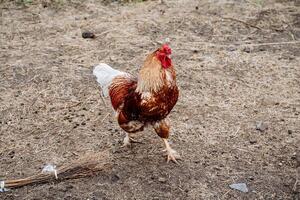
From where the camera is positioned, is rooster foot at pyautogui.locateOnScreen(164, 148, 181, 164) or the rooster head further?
rooster foot at pyautogui.locateOnScreen(164, 148, 181, 164)

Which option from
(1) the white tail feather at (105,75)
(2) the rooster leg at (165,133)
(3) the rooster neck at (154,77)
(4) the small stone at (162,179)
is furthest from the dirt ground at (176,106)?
(3) the rooster neck at (154,77)

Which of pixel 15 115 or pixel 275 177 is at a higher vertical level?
pixel 275 177

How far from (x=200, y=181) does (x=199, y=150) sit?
44 centimetres

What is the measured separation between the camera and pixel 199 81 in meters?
5.44

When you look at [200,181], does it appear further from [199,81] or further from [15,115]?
[15,115]

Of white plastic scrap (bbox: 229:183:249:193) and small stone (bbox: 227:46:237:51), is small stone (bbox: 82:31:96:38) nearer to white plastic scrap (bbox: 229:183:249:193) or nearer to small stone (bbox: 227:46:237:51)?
small stone (bbox: 227:46:237:51)

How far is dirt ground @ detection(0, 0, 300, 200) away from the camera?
3.97 m

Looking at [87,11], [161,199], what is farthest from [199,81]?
[87,11]

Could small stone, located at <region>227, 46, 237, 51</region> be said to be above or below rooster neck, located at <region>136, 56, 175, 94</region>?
below

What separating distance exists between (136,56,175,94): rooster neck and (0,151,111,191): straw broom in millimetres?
706

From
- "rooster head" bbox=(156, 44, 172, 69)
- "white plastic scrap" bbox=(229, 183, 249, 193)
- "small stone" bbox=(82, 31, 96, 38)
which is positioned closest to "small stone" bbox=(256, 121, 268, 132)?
"white plastic scrap" bbox=(229, 183, 249, 193)

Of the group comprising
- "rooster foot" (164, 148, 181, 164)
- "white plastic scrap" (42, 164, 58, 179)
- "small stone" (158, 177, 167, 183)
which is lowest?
"white plastic scrap" (42, 164, 58, 179)

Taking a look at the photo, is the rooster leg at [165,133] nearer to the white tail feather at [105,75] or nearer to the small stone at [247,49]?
the white tail feather at [105,75]

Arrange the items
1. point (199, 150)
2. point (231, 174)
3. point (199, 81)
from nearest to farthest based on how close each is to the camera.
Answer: point (231, 174) < point (199, 150) < point (199, 81)
